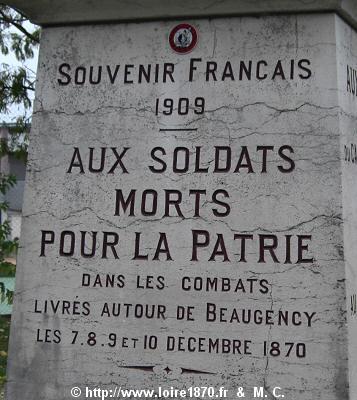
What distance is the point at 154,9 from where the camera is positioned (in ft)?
9.93

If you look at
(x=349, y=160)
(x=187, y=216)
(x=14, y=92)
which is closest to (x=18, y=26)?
(x=14, y=92)

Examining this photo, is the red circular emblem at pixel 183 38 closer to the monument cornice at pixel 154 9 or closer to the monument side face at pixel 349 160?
the monument cornice at pixel 154 9

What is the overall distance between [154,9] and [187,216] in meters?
0.93

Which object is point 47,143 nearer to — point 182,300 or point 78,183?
point 78,183

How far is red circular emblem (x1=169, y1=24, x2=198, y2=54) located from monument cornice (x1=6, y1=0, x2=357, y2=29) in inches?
2.1

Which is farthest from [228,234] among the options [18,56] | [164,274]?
[18,56]

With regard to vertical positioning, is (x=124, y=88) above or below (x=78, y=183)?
above

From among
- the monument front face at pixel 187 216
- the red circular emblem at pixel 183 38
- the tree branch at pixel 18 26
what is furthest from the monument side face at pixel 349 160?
the tree branch at pixel 18 26

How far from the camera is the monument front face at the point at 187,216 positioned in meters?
2.79

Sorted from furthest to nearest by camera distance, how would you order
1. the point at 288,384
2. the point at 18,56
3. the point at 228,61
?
1. the point at 18,56
2. the point at 228,61
3. the point at 288,384

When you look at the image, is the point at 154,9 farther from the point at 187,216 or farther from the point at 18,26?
the point at 18,26

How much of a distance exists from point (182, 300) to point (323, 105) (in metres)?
1.01

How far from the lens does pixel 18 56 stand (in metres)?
6.37

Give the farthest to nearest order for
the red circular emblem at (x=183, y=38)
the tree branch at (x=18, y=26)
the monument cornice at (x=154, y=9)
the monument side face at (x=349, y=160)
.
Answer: the tree branch at (x=18, y=26)
the red circular emblem at (x=183, y=38)
the monument cornice at (x=154, y=9)
the monument side face at (x=349, y=160)
